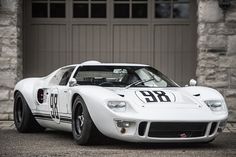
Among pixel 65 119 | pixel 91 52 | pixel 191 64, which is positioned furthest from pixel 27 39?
pixel 65 119

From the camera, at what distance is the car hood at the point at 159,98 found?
802 cm

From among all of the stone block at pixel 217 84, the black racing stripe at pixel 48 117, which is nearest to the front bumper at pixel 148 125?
the black racing stripe at pixel 48 117

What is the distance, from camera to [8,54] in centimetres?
1273

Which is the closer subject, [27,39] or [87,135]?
[87,135]

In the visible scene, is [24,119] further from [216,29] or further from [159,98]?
[216,29]

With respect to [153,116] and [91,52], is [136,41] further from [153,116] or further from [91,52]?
[153,116]

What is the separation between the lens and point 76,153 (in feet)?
24.6

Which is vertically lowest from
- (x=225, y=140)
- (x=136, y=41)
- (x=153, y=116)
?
(x=225, y=140)

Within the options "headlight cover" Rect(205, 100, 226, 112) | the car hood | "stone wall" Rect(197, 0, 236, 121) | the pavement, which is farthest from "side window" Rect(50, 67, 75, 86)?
"stone wall" Rect(197, 0, 236, 121)

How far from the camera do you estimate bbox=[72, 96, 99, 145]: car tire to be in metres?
8.08

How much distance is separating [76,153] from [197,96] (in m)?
2.04

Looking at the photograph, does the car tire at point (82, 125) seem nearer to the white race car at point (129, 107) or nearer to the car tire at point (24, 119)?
the white race car at point (129, 107)

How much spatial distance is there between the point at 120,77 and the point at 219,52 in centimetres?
411

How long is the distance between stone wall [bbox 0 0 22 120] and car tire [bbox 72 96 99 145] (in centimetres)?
450
